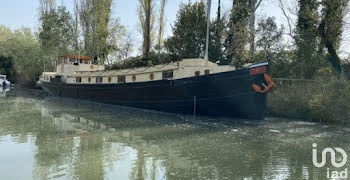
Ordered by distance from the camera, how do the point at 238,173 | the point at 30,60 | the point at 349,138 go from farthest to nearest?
the point at 30,60
the point at 349,138
the point at 238,173

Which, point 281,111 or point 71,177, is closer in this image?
point 71,177

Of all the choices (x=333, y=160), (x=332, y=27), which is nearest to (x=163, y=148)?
(x=333, y=160)

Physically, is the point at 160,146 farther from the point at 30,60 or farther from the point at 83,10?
the point at 30,60

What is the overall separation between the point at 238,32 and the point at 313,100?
8.31 m

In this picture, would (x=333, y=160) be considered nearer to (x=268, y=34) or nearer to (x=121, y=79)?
(x=268, y=34)

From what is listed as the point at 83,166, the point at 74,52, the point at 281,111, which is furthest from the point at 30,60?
the point at 83,166

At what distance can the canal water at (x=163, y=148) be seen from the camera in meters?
6.90

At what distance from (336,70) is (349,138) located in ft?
22.3

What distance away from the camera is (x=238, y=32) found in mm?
21562


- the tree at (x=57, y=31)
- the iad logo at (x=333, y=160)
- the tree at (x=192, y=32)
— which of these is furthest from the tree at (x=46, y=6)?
the iad logo at (x=333, y=160)

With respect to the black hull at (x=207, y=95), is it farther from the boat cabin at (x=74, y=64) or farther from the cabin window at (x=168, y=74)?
the boat cabin at (x=74, y=64)

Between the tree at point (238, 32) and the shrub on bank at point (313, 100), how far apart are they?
4.97 m

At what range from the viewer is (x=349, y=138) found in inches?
432

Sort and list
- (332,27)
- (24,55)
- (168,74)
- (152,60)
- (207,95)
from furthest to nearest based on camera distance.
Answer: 1. (24,55)
2. (152,60)
3. (168,74)
4. (332,27)
5. (207,95)
